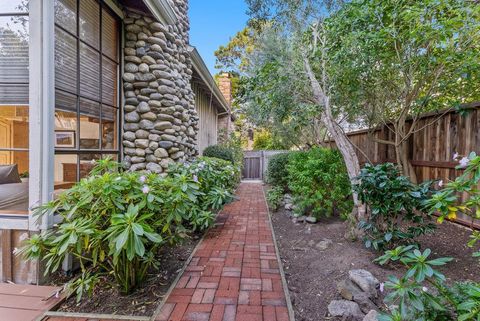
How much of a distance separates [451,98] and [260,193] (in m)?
5.58

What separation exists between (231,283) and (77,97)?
2.79 meters

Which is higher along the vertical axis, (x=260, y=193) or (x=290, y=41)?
(x=290, y=41)

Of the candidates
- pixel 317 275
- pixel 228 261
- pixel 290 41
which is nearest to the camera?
pixel 317 275

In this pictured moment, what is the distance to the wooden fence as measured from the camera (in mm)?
3590

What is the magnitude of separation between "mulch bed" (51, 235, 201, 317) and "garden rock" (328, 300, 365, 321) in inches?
60.1

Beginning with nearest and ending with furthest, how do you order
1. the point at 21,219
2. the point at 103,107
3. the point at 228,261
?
1. the point at 21,219
2. the point at 228,261
3. the point at 103,107

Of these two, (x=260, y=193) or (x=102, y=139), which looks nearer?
(x=102, y=139)

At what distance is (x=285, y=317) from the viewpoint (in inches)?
85.9

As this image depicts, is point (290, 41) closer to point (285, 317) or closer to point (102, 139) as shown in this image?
point (102, 139)

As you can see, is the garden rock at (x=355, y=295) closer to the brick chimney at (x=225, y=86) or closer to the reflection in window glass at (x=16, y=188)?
the reflection in window glass at (x=16, y=188)

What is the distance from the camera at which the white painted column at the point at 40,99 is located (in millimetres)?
2578

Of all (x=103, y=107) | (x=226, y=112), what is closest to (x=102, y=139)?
(x=103, y=107)

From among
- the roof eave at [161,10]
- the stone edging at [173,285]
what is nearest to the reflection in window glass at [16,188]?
the stone edging at [173,285]

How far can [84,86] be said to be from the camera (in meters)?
3.33
